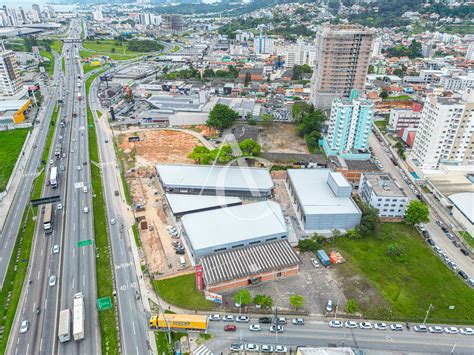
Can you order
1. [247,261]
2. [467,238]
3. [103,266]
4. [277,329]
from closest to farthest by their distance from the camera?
[277,329] < [247,261] < [103,266] < [467,238]

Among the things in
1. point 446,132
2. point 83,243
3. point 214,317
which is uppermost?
point 446,132

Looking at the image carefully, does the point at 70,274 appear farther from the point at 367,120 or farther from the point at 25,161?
the point at 367,120

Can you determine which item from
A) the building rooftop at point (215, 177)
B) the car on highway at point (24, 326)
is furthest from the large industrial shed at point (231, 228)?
the car on highway at point (24, 326)

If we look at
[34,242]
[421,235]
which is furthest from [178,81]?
[421,235]

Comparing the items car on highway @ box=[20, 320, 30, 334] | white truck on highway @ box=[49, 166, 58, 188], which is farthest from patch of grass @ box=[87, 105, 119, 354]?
car on highway @ box=[20, 320, 30, 334]

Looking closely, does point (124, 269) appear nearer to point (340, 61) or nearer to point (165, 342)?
point (165, 342)

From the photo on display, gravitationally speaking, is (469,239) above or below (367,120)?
below

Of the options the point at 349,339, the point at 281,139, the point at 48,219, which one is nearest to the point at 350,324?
the point at 349,339
